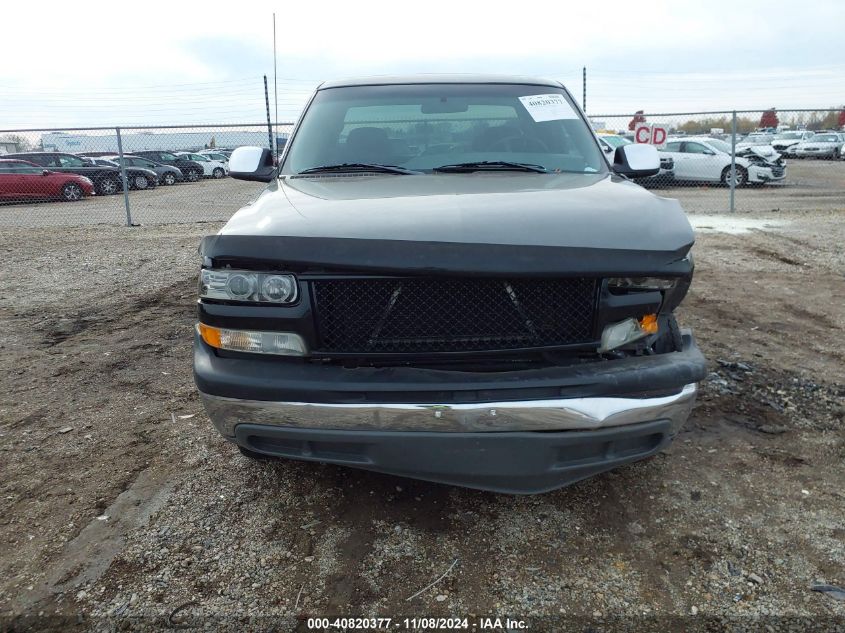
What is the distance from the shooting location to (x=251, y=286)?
2152mm

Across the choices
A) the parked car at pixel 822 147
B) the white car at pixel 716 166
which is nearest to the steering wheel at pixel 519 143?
the white car at pixel 716 166

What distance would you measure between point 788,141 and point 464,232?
35.6m

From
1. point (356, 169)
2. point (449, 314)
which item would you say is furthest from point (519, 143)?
point (449, 314)

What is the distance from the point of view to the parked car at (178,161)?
1101 inches

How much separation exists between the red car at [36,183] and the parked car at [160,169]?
605 cm

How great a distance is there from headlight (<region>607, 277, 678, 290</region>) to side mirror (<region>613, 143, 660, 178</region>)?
1600 millimetres

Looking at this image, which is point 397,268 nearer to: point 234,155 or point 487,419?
point 487,419

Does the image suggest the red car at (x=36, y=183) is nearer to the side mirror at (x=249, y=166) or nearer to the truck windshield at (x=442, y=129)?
the side mirror at (x=249, y=166)

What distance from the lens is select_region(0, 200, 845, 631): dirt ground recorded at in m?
2.09

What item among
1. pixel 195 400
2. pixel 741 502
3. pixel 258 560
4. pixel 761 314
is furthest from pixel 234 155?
pixel 761 314

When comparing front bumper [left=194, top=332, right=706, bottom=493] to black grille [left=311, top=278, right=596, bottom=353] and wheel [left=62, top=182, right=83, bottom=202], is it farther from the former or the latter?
wheel [left=62, top=182, right=83, bottom=202]

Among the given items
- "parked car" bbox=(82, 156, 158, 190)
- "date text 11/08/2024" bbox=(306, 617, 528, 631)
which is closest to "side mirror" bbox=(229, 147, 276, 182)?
"date text 11/08/2024" bbox=(306, 617, 528, 631)

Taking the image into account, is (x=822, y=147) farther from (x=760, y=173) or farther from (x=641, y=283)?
(x=641, y=283)

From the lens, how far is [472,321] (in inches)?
86.2
